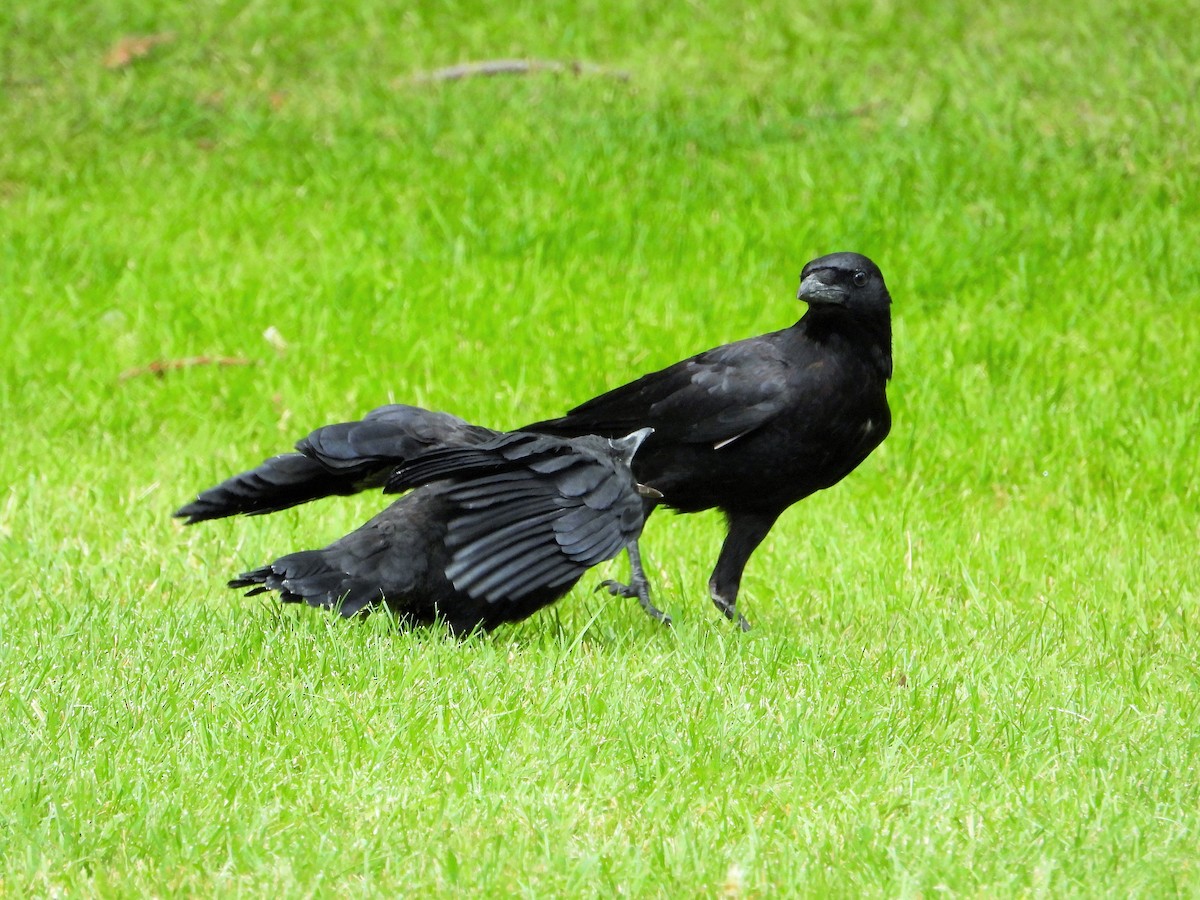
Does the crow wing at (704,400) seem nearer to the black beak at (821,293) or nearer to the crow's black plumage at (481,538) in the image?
the black beak at (821,293)

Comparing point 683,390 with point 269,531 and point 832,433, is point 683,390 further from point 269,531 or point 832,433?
point 269,531

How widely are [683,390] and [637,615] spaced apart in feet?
2.71

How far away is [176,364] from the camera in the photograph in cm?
788

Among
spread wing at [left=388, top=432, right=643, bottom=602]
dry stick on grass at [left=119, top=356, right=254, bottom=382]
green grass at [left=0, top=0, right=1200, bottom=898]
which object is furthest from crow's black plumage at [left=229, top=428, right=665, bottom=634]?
dry stick on grass at [left=119, top=356, right=254, bottom=382]

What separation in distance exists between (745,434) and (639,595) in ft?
2.22

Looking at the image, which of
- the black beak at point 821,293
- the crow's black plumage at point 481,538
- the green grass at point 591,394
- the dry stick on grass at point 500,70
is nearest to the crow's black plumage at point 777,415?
the black beak at point 821,293

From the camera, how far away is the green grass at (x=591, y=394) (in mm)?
3395

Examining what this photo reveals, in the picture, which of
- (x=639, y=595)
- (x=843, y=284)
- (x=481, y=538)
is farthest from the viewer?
(x=639, y=595)

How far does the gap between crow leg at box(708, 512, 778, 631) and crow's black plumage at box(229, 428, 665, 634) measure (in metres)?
0.57

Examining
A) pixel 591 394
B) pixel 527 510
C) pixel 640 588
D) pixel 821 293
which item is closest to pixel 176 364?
pixel 591 394

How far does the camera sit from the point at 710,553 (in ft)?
20.2

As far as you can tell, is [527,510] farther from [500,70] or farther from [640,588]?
[500,70]

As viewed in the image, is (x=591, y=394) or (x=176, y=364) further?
(x=176, y=364)

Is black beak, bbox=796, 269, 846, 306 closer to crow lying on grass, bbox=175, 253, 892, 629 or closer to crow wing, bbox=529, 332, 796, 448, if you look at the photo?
crow lying on grass, bbox=175, 253, 892, 629
